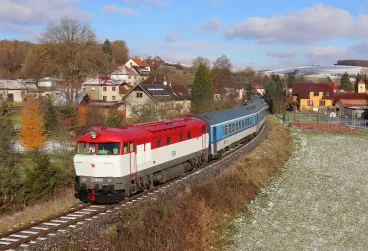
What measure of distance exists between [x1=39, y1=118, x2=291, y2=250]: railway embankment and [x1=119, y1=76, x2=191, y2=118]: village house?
24558mm

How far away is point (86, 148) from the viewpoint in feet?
57.9

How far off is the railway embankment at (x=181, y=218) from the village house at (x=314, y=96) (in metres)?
68.5

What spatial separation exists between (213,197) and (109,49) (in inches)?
4907

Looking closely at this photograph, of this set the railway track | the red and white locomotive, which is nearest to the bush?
the red and white locomotive

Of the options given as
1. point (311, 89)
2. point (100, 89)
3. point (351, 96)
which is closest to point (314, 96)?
point (311, 89)

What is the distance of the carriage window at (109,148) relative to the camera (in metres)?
17.2

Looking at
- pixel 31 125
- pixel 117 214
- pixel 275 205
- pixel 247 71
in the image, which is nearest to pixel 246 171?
pixel 275 205

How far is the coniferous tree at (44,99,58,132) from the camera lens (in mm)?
47244

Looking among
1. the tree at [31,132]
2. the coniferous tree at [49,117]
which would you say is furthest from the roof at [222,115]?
the coniferous tree at [49,117]

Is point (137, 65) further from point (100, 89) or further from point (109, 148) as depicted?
point (109, 148)

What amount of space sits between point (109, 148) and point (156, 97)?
36.5 metres

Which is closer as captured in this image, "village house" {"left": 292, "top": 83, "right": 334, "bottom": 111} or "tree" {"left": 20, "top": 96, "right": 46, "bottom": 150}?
"tree" {"left": 20, "top": 96, "right": 46, "bottom": 150}

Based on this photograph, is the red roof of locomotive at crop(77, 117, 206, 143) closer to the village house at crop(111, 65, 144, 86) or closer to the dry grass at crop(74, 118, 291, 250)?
the dry grass at crop(74, 118, 291, 250)

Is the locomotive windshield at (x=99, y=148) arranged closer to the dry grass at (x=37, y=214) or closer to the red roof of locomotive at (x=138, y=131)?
the red roof of locomotive at (x=138, y=131)
